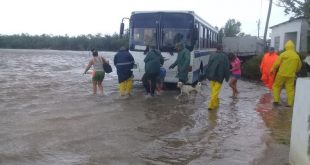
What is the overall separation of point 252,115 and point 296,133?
5342mm

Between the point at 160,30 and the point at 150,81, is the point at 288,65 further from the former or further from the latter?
the point at 160,30

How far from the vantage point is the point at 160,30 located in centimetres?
1664

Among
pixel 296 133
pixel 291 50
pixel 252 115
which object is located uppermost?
pixel 291 50

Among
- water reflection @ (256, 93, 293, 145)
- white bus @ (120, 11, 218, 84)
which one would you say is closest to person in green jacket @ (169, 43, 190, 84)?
white bus @ (120, 11, 218, 84)

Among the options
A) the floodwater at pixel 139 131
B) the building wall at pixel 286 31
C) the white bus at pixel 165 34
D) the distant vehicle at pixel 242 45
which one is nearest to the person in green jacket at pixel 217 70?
the floodwater at pixel 139 131

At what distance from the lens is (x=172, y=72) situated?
1684 cm

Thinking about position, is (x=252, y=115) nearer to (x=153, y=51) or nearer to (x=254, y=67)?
(x=153, y=51)

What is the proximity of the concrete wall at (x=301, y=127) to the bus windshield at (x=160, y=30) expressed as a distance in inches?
403

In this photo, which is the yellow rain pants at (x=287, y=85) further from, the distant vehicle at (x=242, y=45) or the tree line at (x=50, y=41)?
the tree line at (x=50, y=41)

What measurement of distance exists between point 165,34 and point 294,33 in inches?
812

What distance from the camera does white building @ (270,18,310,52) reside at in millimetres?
30344

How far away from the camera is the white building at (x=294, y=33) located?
30.3 metres

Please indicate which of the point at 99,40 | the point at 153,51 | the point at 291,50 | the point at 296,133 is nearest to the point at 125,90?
the point at 153,51

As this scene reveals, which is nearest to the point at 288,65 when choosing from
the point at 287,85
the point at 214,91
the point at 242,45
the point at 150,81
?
the point at 287,85
